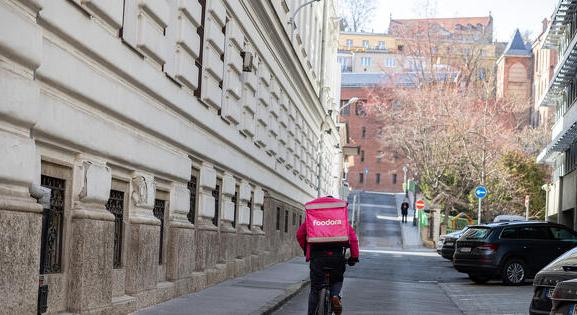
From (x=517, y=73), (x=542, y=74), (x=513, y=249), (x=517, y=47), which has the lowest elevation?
(x=513, y=249)

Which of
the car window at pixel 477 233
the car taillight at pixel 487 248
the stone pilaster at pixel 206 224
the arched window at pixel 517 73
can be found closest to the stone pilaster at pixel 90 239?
the stone pilaster at pixel 206 224

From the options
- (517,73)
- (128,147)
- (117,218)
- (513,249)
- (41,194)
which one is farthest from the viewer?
(517,73)

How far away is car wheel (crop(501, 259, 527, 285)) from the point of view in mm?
24109

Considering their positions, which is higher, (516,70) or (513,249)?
(516,70)

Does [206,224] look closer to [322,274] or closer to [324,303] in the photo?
[322,274]

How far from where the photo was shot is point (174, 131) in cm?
1528

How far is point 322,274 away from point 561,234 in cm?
1434

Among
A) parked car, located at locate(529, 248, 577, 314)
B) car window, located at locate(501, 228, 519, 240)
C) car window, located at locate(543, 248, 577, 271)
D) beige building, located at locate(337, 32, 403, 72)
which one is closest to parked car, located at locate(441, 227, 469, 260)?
car window, located at locate(501, 228, 519, 240)

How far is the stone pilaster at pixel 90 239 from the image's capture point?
10977mm

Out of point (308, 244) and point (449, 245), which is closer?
point (308, 244)

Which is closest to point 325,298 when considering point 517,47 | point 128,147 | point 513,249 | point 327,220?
point 327,220

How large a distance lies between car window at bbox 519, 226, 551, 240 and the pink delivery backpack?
13442mm

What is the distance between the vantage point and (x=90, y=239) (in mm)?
11242

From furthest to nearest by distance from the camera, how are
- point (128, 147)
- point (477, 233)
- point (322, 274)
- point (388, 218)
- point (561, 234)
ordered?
point (388, 218), point (477, 233), point (561, 234), point (128, 147), point (322, 274)
